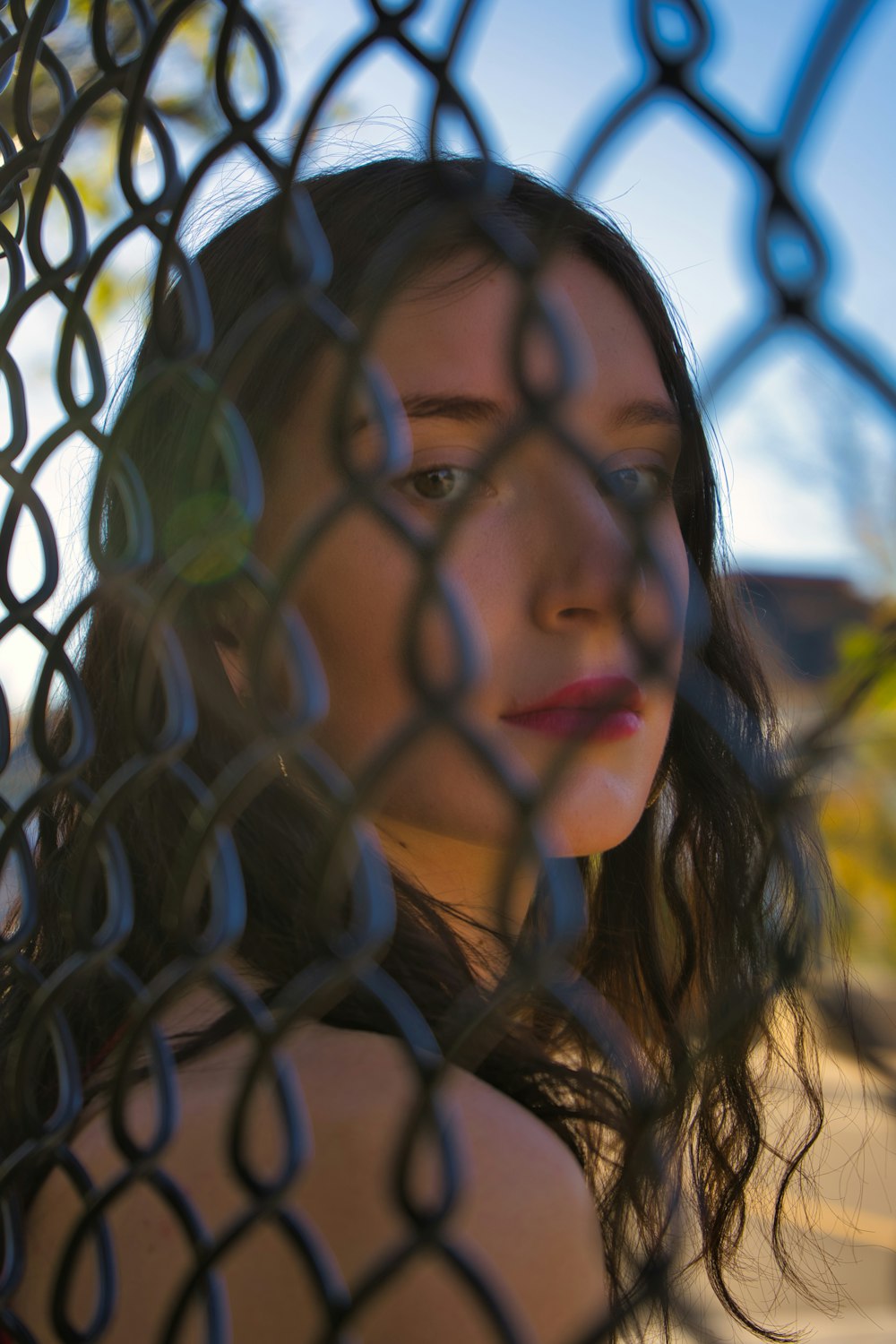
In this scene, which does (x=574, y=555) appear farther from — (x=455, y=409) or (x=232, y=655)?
(x=232, y=655)

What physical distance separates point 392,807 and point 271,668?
0.67 m

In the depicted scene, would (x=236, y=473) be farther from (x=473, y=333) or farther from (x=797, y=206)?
(x=473, y=333)

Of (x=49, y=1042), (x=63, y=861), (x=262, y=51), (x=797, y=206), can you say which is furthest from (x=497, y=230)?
(x=63, y=861)

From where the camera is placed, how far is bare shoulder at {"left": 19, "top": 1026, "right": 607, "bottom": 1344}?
791mm

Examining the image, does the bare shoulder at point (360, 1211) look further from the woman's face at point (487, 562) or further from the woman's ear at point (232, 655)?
the woman's ear at point (232, 655)

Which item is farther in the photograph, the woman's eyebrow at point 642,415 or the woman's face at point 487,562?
the woman's eyebrow at point 642,415

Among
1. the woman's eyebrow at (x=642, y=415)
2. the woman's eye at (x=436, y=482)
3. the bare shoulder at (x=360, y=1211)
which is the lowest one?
the bare shoulder at (x=360, y=1211)

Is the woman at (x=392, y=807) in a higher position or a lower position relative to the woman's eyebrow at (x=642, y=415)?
lower

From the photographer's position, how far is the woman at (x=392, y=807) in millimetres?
574

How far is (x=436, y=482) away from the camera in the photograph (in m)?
1.29

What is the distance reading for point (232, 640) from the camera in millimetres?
1302

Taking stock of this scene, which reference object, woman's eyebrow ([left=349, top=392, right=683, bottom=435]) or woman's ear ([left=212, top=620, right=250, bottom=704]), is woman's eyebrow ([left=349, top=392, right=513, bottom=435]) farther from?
woman's ear ([left=212, top=620, right=250, bottom=704])

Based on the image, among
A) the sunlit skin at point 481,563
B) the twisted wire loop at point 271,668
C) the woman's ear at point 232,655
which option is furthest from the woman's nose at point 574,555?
the woman's ear at point 232,655

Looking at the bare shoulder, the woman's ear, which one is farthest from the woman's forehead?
the bare shoulder
